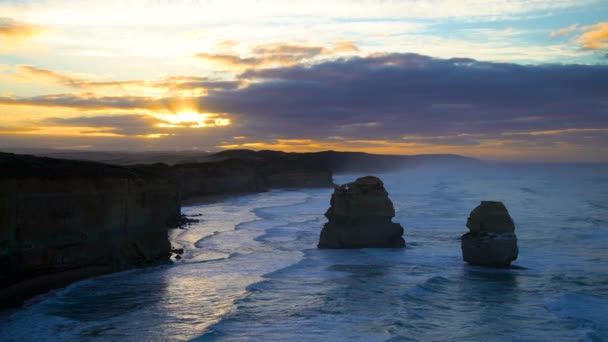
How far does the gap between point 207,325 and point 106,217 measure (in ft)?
29.8

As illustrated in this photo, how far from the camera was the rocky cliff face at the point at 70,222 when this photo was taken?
1894cm

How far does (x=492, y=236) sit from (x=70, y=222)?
50.9ft

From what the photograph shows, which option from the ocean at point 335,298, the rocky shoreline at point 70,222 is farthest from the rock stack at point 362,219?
the rocky shoreline at point 70,222

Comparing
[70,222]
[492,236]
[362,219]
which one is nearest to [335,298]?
[492,236]

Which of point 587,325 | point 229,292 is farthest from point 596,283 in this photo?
point 229,292

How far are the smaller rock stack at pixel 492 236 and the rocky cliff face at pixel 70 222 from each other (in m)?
12.9

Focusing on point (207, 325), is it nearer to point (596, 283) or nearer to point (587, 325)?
point (587, 325)

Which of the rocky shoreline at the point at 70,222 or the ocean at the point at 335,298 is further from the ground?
the rocky shoreline at the point at 70,222

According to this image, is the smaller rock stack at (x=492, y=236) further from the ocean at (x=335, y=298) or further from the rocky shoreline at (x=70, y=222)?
the rocky shoreline at (x=70, y=222)

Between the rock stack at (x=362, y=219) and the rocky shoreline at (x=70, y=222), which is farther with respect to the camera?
the rock stack at (x=362, y=219)

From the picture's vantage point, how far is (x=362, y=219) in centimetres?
2867

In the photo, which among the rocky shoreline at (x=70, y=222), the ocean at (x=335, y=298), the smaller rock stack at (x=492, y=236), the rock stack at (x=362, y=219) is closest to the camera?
the ocean at (x=335, y=298)

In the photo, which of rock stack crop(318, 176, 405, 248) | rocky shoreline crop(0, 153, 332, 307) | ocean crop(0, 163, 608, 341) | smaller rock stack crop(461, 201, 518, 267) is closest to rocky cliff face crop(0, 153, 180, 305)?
rocky shoreline crop(0, 153, 332, 307)

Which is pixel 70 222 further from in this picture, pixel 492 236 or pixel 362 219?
pixel 492 236
